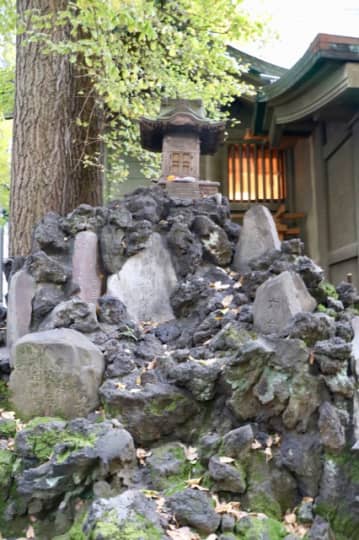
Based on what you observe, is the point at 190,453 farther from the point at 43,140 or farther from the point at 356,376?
the point at 43,140

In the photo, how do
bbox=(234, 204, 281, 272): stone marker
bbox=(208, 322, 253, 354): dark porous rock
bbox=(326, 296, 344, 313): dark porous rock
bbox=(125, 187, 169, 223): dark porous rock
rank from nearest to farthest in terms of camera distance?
bbox=(208, 322, 253, 354): dark porous rock
bbox=(326, 296, 344, 313): dark porous rock
bbox=(234, 204, 281, 272): stone marker
bbox=(125, 187, 169, 223): dark porous rock

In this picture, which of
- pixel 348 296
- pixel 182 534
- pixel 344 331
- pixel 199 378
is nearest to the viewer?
pixel 182 534

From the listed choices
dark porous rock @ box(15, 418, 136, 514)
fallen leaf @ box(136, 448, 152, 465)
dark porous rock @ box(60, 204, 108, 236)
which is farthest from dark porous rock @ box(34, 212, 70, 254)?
fallen leaf @ box(136, 448, 152, 465)

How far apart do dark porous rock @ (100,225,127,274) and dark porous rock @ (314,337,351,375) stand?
2.15 m

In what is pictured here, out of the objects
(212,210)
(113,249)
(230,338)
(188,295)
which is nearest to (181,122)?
(212,210)

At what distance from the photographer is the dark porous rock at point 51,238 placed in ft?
14.4

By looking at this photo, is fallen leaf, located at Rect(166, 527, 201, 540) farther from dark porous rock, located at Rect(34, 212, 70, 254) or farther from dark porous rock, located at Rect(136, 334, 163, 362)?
dark porous rock, located at Rect(34, 212, 70, 254)

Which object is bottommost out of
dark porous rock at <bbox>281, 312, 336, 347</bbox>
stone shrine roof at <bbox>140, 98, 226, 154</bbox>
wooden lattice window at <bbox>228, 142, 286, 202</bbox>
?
dark porous rock at <bbox>281, 312, 336, 347</bbox>

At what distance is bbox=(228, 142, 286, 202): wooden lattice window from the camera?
33.0 feet

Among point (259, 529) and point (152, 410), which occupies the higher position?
point (152, 410)

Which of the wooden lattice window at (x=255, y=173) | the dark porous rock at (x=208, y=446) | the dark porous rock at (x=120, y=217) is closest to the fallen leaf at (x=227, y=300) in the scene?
the dark porous rock at (x=120, y=217)

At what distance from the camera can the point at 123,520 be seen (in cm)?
222

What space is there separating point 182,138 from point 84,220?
1629 millimetres

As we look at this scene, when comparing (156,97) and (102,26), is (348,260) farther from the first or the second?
(102,26)
